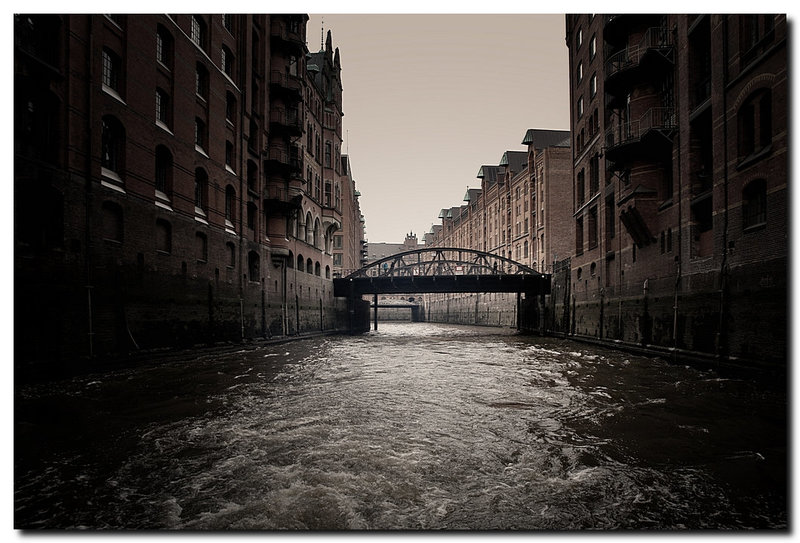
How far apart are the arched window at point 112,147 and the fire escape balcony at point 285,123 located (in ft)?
42.4

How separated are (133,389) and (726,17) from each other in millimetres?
17708

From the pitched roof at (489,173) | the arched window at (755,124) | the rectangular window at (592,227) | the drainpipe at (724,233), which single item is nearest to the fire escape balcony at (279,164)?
the rectangular window at (592,227)

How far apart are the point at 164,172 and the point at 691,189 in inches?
706

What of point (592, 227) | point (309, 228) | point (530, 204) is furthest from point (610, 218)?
point (530, 204)

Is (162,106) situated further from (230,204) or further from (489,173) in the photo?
(489,173)

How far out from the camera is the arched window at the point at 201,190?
779 inches

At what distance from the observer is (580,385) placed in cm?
1172

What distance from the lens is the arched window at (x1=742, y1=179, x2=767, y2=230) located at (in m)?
12.1

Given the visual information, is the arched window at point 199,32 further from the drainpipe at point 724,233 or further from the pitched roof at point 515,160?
the pitched roof at point 515,160

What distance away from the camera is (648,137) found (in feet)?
60.5

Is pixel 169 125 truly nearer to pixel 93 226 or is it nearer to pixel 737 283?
pixel 93 226

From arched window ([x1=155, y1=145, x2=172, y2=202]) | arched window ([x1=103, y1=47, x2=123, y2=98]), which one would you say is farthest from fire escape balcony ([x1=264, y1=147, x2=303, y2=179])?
arched window ([x1=103, y1=47, x2=123, y2=98])

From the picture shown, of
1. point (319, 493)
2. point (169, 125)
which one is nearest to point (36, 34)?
point (169, 125)

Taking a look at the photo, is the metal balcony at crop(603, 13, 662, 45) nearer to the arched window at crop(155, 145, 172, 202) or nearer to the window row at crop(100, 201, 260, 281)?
the arched window at crop(155, 145, 172, 202)
